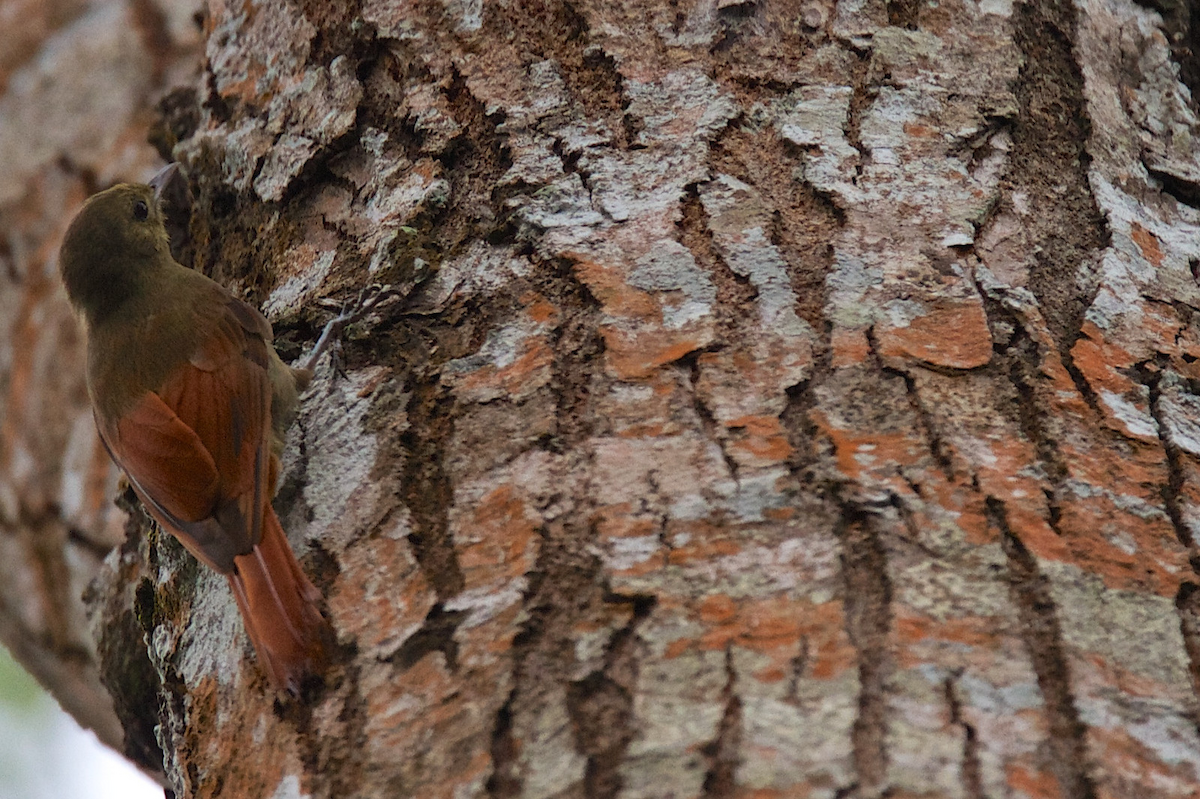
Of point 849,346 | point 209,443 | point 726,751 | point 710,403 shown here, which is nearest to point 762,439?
point 710,403

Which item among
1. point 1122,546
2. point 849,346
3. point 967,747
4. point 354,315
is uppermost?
point 354,315

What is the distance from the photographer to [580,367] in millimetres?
1682

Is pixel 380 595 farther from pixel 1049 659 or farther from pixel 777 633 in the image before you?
pixel 1049 659

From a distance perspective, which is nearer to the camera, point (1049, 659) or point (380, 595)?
point (1049, 659)

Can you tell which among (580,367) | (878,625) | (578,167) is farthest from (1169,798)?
(578,167)

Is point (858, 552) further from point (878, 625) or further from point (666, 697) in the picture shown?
point (666, 697)

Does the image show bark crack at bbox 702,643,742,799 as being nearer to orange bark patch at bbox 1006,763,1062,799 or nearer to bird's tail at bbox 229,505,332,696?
orange bark patch at bbox 1006,763,1062,799

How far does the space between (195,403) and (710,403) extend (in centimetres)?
130

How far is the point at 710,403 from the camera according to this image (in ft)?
5.22

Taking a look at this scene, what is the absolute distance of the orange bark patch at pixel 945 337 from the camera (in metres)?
1.65

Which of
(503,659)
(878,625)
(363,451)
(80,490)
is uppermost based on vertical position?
(363,451)

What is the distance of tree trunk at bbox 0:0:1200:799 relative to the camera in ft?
4.24

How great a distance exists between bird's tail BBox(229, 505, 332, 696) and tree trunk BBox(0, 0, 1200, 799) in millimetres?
32

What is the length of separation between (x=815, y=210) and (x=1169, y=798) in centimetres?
99
